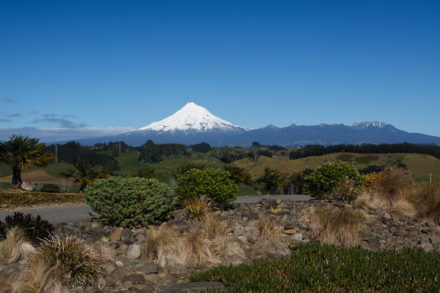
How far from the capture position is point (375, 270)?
20.1 feet

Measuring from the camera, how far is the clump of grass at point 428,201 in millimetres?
11305

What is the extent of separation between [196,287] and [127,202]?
15.8ft

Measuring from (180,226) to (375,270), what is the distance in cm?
521

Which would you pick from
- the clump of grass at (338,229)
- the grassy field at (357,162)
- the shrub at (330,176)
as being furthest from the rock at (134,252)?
the grassy field at (357,162)

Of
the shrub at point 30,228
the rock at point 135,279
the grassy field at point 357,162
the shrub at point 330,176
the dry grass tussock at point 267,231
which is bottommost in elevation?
the grassy field at point 357,162

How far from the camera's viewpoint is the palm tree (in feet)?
68.4

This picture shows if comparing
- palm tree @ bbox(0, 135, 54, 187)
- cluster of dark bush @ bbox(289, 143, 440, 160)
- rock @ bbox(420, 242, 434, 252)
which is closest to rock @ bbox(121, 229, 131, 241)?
rock @ bbox(420, 242, 434, 252)

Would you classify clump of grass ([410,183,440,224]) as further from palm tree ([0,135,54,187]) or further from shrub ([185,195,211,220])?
palm tree ([0,135,54,187])

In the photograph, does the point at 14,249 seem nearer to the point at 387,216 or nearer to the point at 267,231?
the point at 267,231

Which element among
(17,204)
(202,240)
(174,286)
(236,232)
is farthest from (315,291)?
(17,204)

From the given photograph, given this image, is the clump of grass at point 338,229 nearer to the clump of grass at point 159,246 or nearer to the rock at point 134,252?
the clump of grass at point 159,246

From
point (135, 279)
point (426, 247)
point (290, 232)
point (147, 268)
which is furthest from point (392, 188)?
point (135, 279)

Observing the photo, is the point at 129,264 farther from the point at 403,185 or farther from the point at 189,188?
the point at 403,185

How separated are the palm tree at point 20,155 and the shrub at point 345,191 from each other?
1632 cm
